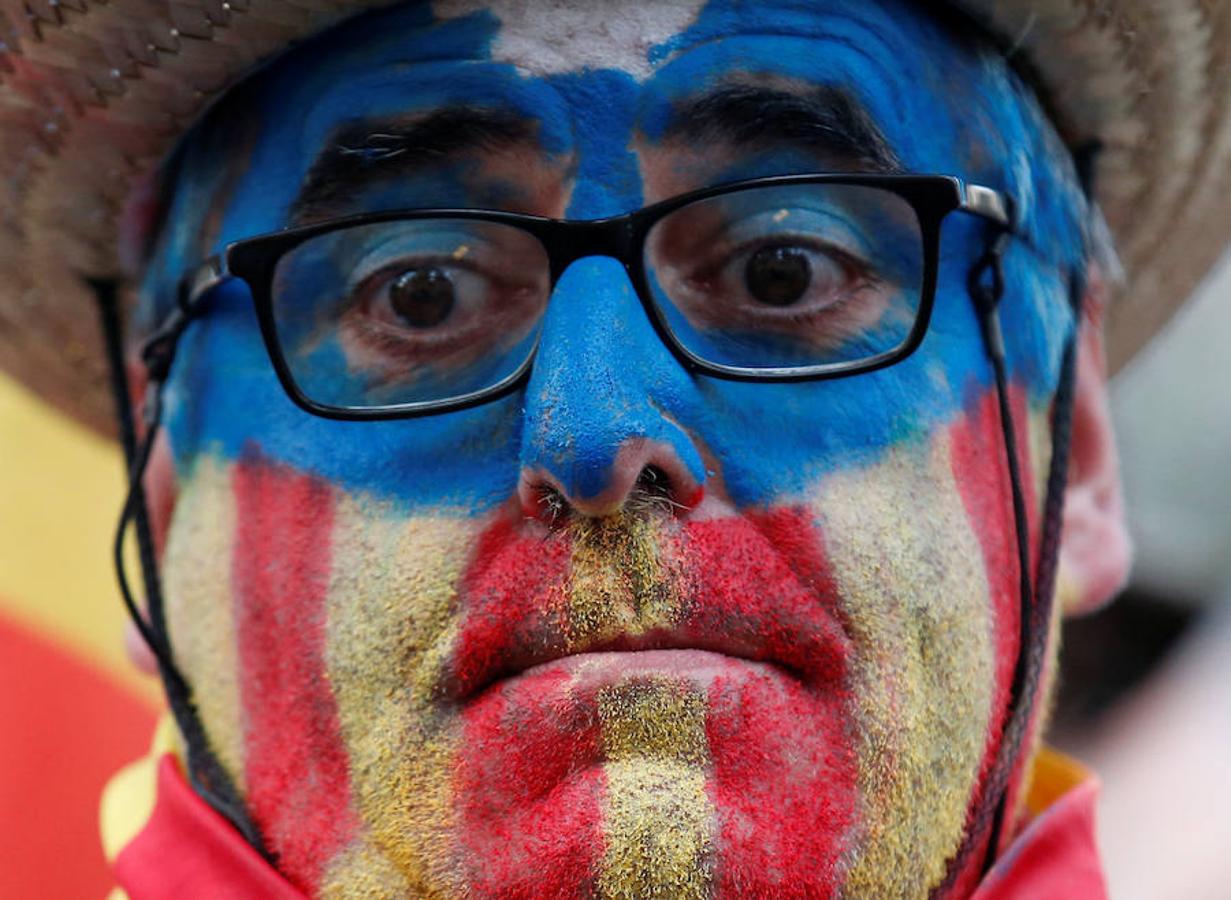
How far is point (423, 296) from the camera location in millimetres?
1413

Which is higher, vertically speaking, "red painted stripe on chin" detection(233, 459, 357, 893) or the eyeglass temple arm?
the eyeglass temple arm

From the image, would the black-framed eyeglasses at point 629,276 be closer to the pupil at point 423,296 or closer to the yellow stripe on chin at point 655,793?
the pupil at point 423,296

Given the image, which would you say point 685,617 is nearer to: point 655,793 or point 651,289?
point 655,793

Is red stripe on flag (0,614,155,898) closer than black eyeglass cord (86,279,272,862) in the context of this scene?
No

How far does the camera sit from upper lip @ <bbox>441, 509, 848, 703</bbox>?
4.02ft

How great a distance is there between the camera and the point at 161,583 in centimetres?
162

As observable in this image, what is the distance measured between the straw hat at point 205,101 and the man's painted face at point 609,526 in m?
0.07

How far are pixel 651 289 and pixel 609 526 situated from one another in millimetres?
237

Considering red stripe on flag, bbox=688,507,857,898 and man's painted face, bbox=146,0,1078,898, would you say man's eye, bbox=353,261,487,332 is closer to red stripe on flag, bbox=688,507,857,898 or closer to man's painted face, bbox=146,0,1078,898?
man's painted face, bbox=146,0,1078,898

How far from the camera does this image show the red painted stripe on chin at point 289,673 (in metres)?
1.34

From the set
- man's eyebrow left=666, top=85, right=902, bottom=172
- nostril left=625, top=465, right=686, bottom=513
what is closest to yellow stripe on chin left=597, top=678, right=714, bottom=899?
nostril left=625, top=465, right=686, bottom=513

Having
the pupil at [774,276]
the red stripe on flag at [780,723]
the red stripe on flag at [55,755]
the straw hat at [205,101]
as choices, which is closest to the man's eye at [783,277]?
the pupil at [774,276]

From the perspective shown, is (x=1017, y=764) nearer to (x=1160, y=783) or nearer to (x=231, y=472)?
(x=231, y=472)

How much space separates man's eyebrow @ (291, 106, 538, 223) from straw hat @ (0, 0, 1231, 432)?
0.43 feet
